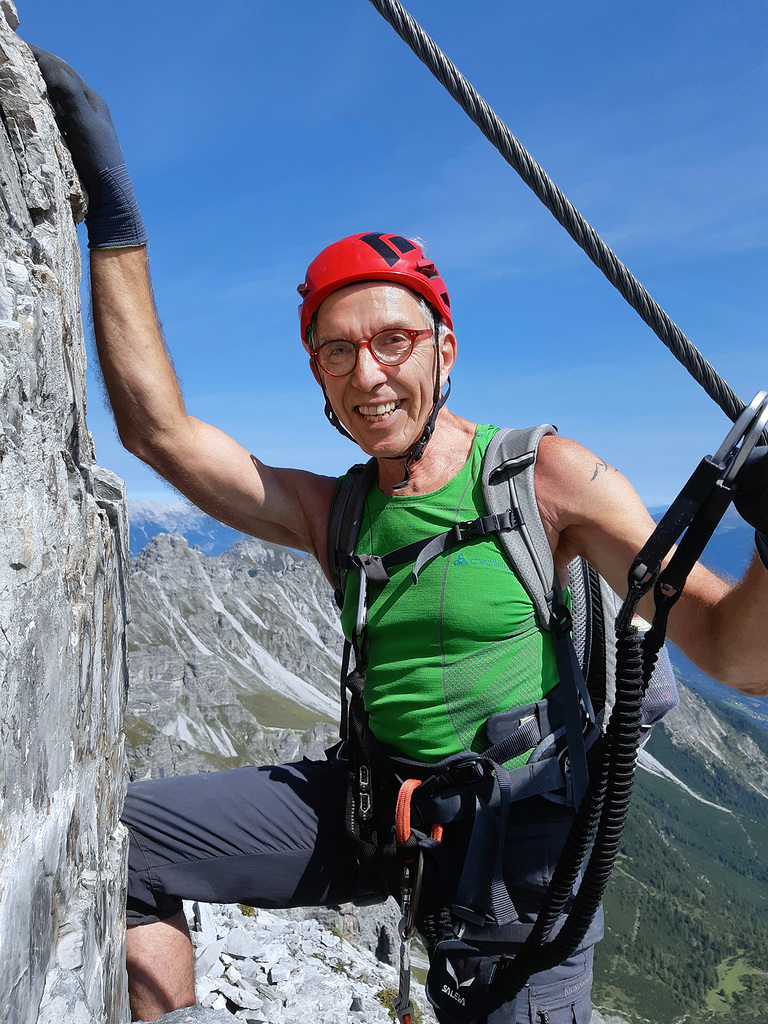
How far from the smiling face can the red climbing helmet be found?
68 millimetres

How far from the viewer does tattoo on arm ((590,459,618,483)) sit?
4.67 metres

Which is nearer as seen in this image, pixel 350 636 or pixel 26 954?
pixel 26 954

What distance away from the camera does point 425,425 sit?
5270 millimetres

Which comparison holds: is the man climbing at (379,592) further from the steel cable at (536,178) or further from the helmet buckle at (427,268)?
the steel cable at (536,178)

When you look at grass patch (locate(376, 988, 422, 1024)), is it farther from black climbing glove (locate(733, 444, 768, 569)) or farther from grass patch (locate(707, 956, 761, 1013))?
grass patch (locate(707, 956, 761, 1013))

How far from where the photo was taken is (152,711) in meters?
156

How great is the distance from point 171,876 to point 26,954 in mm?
2263

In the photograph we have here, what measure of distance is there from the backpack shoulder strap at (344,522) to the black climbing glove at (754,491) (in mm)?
2572

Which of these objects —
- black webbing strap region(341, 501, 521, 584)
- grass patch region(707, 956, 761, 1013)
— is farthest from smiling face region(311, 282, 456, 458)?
grass patch region(707, 956, 761, 1013)

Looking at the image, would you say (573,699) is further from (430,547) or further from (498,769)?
(430,547)

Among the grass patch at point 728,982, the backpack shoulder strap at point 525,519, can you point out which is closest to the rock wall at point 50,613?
the backpack shoulder strap at point 525,519

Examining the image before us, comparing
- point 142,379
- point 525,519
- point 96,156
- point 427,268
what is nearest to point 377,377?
point 427,268

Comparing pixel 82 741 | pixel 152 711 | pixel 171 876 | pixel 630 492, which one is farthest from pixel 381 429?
pixel 152 711

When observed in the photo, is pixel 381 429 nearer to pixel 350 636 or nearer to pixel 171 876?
pixel 350 636
